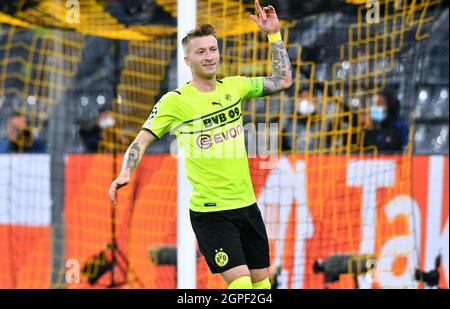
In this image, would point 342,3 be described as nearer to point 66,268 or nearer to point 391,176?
point 391,176

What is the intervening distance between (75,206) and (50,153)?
24.0 inches

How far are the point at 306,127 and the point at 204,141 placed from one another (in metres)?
3.00

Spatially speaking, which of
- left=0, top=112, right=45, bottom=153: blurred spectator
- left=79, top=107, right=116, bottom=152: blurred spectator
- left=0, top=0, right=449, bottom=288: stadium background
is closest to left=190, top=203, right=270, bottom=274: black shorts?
left=0, top=0, right=449, bottom=288: stadium background

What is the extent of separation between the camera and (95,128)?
8.25 meters

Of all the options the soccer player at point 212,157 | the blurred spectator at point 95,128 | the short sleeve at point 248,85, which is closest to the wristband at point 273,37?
the short sleeve at point 248,85

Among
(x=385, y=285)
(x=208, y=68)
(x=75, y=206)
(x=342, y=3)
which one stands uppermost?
(x=342, y=3)

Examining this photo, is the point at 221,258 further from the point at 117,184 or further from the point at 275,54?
the point at 275,54

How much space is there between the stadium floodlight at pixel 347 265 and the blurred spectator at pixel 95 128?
8.32ft

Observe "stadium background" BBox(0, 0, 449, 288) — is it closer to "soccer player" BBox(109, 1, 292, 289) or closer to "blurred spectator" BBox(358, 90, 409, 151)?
"blurred spectator" BBox(358, 90, 409, 151)

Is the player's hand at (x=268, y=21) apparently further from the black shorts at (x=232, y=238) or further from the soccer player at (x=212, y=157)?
the black shorts at (x=232, y=238)

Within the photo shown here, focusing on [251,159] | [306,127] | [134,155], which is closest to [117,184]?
[134,155]

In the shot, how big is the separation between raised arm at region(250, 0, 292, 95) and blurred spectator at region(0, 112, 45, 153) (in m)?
3.70
